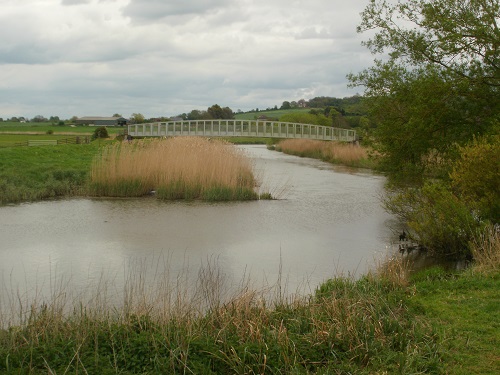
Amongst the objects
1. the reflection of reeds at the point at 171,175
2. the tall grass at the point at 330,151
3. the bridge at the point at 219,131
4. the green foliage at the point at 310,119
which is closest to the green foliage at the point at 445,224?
the reflection of reeds at the point at 171,175

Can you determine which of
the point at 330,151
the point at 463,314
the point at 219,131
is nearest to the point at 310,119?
the point at 219,131

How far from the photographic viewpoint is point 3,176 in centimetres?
2000

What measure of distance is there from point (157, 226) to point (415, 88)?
664 cm

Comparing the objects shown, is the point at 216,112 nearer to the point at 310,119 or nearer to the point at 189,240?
the point at 310,119

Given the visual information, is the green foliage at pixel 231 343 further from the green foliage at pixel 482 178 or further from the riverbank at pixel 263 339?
the green foliage at pixel 482 178

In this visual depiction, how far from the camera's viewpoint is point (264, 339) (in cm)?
546

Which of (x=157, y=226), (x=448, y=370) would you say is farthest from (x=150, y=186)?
(x=448, y=370)

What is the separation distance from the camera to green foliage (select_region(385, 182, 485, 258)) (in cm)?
1054

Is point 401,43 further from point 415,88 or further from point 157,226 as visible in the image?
point 157,226

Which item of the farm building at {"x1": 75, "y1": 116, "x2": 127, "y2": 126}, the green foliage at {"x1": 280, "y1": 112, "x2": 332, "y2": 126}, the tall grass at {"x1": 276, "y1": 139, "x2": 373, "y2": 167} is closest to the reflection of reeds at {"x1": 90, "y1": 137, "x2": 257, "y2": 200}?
the tall grass at {"x1": 276, "y1": 139, "x2": 373, "y2": 167}

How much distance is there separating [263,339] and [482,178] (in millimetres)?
6781

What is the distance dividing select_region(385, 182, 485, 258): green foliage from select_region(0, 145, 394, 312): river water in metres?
0.97

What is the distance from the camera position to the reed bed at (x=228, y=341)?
4.99 meters

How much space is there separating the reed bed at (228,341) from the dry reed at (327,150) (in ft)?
86.5
